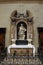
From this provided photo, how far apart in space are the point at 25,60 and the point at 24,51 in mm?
1204

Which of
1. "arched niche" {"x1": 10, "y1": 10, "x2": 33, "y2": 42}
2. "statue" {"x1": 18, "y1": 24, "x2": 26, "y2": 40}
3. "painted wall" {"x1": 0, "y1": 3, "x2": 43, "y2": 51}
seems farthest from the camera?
"painted wall" {"x1": 0, "y1": 3, "x2": 43, "y2": 51}

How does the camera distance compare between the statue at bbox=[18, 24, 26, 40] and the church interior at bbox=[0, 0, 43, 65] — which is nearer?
the statue at bbox=[18, 24, 26, 40]

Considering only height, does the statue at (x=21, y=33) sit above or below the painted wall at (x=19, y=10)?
below

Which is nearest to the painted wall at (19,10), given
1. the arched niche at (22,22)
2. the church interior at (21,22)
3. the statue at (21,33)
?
the church interior at (21,22)

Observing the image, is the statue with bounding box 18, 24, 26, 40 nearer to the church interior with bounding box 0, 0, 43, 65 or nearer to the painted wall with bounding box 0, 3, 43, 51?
the church interior with bounding box 0, 0, 43, 65

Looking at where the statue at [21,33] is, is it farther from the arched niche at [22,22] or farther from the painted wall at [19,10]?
the painted wall at [19,10]

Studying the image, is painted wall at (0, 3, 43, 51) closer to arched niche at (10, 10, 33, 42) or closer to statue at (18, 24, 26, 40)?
arched niche at (10, 10, 33, 42)

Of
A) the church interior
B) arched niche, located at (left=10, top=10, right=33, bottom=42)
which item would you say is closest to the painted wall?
the church interior

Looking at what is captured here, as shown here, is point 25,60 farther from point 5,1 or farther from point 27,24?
point 5,1

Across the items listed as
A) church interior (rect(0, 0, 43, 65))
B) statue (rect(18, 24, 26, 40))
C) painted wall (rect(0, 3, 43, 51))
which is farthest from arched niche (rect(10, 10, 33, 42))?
statue (rect(18, 24, 26, 40))

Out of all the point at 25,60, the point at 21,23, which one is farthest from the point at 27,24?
the point at 25,60

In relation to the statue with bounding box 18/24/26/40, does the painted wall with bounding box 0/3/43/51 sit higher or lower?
higher

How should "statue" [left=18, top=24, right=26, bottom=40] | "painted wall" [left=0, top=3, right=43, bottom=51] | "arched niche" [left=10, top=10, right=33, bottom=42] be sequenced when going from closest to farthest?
"statue" [left=18, top=24, right=26, bottom=40]
"arched niche" [left=10, top=10, right=33, bottom=42]
"painted wall" [left=0, top=3, right=43, bottom=51]

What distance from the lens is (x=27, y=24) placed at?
38.7 ft
